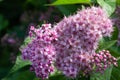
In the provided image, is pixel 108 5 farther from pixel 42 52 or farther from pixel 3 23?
pixel 3 23

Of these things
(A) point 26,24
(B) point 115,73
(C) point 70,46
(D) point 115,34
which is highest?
(C) point 70,46

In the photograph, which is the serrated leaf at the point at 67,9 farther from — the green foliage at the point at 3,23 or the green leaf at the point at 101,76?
the green foliage at the point at 3,23

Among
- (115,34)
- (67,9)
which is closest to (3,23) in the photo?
(67,9)

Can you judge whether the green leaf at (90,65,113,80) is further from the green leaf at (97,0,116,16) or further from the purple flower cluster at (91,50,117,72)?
the green leaf at (97,0,116,16)

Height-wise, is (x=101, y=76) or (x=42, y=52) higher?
(x=42, y=52)

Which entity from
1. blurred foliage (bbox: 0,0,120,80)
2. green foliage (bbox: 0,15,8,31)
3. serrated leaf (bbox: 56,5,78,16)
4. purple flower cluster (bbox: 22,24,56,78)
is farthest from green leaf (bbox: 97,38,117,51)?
green foliage (bbox: 0,15,8,31)

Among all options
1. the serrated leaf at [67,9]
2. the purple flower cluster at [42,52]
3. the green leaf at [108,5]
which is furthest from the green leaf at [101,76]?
the serrated leaf at [67,9]
